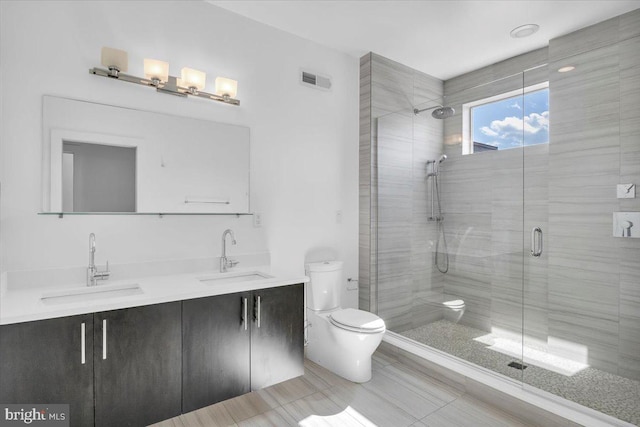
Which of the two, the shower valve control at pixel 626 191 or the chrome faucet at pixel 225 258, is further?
the chrome faucet at pixel 225 258

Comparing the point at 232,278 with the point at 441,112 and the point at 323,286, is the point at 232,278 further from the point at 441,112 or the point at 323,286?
the point at 441,112

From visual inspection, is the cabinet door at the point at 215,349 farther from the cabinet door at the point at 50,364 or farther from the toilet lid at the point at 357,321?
the toilet lid at the point at 357,321

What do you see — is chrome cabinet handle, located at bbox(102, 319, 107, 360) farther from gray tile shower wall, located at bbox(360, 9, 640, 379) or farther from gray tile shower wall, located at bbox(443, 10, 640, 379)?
gray tile shower wall, located at bbox(443, 10, 640, 379)

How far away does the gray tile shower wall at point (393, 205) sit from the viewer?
3.03m

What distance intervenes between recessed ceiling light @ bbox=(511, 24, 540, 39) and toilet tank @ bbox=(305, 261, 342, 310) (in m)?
2.36

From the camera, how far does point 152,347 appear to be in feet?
5.95

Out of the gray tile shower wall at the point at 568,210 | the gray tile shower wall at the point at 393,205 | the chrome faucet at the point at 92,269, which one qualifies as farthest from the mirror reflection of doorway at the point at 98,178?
the gray tile shower wall at the point at 568,210

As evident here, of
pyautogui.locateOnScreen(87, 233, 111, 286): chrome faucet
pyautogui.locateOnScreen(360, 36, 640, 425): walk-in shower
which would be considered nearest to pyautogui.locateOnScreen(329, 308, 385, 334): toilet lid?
Answer: pyautogui.locateOnScreen(360, 36, 640, 425): walk-in shower

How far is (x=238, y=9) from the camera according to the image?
253 cm

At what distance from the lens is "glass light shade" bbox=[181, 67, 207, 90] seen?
226 cm

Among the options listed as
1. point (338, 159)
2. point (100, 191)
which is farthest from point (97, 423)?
point (338, 159)

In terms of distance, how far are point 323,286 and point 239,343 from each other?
3.05 ft

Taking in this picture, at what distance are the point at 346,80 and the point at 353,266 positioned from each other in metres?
1.75

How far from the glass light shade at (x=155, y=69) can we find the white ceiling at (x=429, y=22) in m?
0.68
